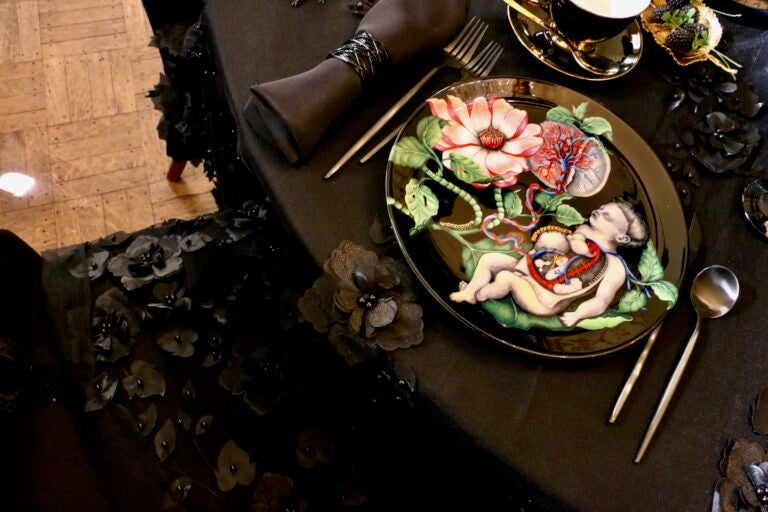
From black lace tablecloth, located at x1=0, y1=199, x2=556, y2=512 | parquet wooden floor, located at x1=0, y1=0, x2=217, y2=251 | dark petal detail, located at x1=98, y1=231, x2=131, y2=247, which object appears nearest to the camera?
black lace tablecloth, located at x1=0, y1=199, x2=556, y2=512

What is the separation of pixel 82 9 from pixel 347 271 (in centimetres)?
126

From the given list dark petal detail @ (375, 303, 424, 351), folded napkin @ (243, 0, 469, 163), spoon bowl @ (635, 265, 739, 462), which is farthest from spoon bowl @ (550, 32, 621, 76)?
dark petal detail @ (375, 303, 424, 351)

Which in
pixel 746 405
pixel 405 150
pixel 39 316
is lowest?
pixel 39 316

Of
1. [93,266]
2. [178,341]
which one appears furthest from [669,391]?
[93,266]

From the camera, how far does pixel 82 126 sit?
1189mm

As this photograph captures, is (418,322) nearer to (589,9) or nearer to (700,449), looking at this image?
(700,449)

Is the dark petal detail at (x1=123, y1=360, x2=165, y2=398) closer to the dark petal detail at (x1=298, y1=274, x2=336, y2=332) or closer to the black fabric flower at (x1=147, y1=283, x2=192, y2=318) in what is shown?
the black fabric flower at (x1=147, y1=283, x2=192, y2=318)

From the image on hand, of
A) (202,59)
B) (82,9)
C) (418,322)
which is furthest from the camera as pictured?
(82,9)

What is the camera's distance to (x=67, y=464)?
1.64 feet

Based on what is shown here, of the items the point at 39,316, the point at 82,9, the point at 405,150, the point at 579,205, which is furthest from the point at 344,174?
the point at 82,9

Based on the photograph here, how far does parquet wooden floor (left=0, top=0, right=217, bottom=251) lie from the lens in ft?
3.64

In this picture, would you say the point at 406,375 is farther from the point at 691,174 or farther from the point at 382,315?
the point at 691,174

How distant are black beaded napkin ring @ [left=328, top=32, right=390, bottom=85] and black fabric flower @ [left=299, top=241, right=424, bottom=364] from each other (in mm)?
181

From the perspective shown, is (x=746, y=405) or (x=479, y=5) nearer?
(x=746, y=405)
